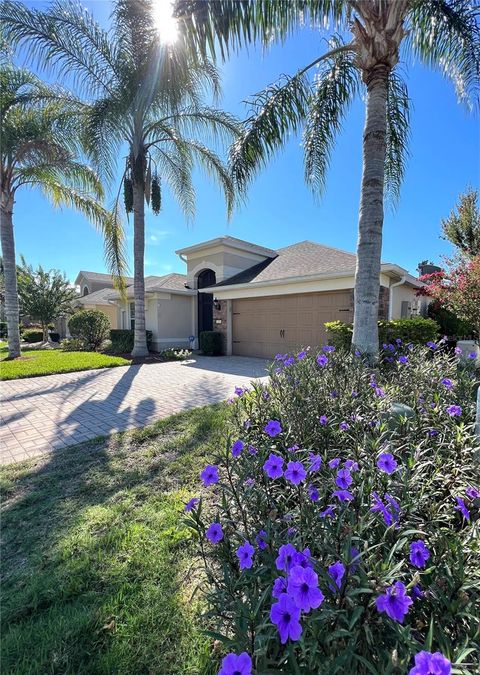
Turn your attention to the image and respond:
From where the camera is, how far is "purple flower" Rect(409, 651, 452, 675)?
689 mm

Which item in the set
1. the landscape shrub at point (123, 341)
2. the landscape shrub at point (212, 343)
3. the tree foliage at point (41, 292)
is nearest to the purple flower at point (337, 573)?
the landscape shrub at point (212, 343)

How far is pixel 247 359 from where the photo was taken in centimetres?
1295

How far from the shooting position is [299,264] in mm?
12664

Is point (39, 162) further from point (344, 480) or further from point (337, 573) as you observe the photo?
point (337, 573)

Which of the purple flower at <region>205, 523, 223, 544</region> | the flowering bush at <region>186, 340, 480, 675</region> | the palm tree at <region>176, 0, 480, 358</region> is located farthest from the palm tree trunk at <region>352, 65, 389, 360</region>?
the purple flower at <region>205, 523, 223, 544</region>

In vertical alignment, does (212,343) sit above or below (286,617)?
above

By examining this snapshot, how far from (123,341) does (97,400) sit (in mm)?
9131

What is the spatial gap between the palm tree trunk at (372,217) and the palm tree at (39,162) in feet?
33.5

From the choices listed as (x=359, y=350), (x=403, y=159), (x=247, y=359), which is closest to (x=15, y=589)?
(x=359, y=350)

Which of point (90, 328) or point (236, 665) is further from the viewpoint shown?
point (90, 328)

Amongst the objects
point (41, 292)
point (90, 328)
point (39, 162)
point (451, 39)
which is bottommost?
point (90, 328)

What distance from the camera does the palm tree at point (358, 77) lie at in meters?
4.69

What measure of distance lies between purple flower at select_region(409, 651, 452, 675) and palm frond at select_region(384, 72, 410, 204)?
8360mm

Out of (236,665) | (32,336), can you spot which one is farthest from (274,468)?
(32,336)
